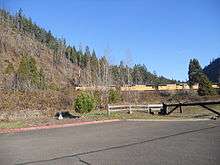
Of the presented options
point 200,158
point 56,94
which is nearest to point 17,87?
point 56,94

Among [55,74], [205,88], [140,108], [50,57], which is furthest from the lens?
[50,57]

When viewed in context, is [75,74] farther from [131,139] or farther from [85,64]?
[131,139]

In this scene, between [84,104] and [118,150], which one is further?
[84,104]

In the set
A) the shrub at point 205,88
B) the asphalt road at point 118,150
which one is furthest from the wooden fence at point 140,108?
the shrub at point 205,88

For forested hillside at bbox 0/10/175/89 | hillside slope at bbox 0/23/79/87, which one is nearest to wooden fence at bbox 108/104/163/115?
forested hillside at bbox 0/10/175/89

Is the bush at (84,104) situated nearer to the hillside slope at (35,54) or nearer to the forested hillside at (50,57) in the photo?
the forested hillside at (50,57)

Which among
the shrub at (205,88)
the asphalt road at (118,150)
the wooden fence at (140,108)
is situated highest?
the shrub at (205,88)

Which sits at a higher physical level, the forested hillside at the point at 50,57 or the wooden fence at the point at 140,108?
the forested hillside at the point at 50,57

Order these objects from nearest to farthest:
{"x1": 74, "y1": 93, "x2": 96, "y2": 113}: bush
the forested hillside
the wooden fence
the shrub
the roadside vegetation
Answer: the wooden fence
{"x1": 74, "y1": 93, "x2": 96, "y2": 113}: bush
the roadside vegetation
the shrub
the forested hillside

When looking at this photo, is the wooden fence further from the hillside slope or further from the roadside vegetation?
the hillside slope

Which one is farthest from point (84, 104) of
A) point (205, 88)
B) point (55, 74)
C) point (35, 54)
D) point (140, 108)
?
point (35, 54)

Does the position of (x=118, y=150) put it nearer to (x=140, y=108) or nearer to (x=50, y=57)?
(x=140, y=108)

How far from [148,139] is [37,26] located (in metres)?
174

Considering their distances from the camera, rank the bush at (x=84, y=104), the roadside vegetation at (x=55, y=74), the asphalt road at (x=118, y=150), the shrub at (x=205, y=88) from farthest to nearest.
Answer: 1. the shrub at (x=205, y=88)
2. the roadside vegetation at (x=55, y=74)
3. the bush at (x=84, y=104)
4. the asphalt road at (x=118, y=150)
